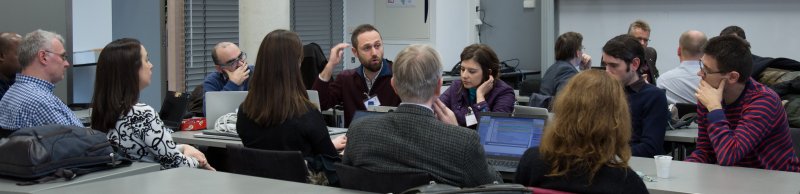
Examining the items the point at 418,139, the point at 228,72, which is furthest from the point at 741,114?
the point at 228,72

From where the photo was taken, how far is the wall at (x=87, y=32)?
767 centimetres

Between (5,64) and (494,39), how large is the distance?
6170 mm

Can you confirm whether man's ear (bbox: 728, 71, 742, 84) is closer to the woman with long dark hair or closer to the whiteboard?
the woman with long dark hair

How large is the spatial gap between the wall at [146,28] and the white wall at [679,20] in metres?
3.98

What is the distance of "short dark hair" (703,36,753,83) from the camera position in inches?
157

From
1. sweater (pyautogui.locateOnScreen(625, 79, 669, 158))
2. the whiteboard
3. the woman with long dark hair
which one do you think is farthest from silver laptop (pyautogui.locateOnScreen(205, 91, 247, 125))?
the whiteboard

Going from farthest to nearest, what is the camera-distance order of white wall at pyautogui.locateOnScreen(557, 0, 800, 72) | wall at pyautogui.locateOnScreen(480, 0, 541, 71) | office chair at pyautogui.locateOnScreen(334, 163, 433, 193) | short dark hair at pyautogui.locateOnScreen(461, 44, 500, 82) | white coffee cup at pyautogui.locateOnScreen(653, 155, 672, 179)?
wall at pyautogui.locateOnScreen(480, 0, 541, 71) → white wall at pyautogui.locateOnScreen(557, 0, 800, 72) → short dark hair at pyautogui.locateOnScreen(461, 44, 500, 82) → white coffee cup at pyautogui.locateOnScreen(653, 155, 672, 179) → office chair at pyautogui.locateOnScreen(334, 163, 433, 193)

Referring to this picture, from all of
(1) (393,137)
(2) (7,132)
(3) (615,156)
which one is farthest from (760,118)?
(2) (7,132)

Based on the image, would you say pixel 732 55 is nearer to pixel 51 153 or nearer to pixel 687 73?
pixel 687 73

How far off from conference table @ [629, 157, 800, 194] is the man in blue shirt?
2.79 m

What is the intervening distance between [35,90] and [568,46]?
3.91 meters

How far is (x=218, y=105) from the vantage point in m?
5.37

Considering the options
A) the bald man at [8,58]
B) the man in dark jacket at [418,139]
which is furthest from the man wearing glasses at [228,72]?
the man in dark jacket at [418,139]

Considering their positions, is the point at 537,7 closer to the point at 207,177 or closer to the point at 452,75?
the point at 452,75
